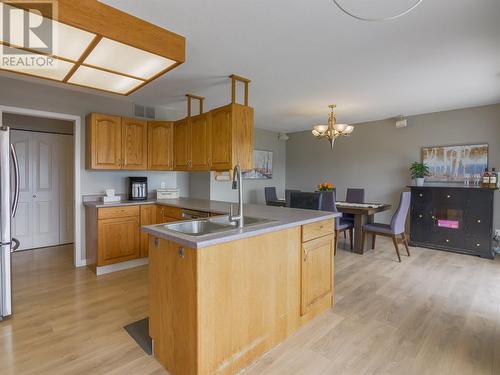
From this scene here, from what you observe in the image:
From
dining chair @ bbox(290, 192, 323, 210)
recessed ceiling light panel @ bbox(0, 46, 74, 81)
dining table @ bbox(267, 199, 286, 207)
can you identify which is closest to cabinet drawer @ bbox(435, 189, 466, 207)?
dining chair @ bbox(290, 192, 323, 210)

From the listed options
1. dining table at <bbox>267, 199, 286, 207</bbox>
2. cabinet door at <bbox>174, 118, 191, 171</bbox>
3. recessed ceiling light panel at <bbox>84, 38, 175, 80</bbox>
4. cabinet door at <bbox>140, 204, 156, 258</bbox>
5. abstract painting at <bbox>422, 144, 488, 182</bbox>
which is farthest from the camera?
dining table at <bbox>267, 199, 286, 207</bbox>

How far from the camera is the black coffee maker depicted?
12.9 feet

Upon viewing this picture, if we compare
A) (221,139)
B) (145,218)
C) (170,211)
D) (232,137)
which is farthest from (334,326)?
(145,218)

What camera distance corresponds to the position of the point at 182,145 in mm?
3889

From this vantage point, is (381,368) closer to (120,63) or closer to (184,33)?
(184,33)

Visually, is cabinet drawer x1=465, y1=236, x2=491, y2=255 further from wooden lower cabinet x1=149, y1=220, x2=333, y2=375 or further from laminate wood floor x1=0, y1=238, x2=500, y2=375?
wooden lower cabinet x1=149, y1=220, x2=333, y2=375

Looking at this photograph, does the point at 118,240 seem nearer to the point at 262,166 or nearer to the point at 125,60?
the point at 125,60

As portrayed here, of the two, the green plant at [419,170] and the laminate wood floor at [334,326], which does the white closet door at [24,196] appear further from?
the green plant at [419,170]

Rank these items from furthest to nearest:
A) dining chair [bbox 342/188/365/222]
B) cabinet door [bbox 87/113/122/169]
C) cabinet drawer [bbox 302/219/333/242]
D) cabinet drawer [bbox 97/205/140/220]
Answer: dining chair [bbox 342/188/365/222] < cabinet door [bbox 87/113/122/169] < cabinet drawer [bbox 97/205/140/220] < cabinet drawer [bbox 302/219/333/242]

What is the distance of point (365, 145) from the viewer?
230 inches

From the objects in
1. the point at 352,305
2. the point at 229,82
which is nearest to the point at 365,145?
the point at 229,82

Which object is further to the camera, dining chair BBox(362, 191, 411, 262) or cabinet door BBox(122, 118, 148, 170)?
dining chair BBox(362, 191, 411, 262)

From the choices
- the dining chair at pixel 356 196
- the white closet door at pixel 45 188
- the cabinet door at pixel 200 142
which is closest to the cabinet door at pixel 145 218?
the cabinet door at pixel 200 142

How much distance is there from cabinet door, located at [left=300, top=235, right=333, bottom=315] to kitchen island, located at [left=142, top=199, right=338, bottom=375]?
1 cm
